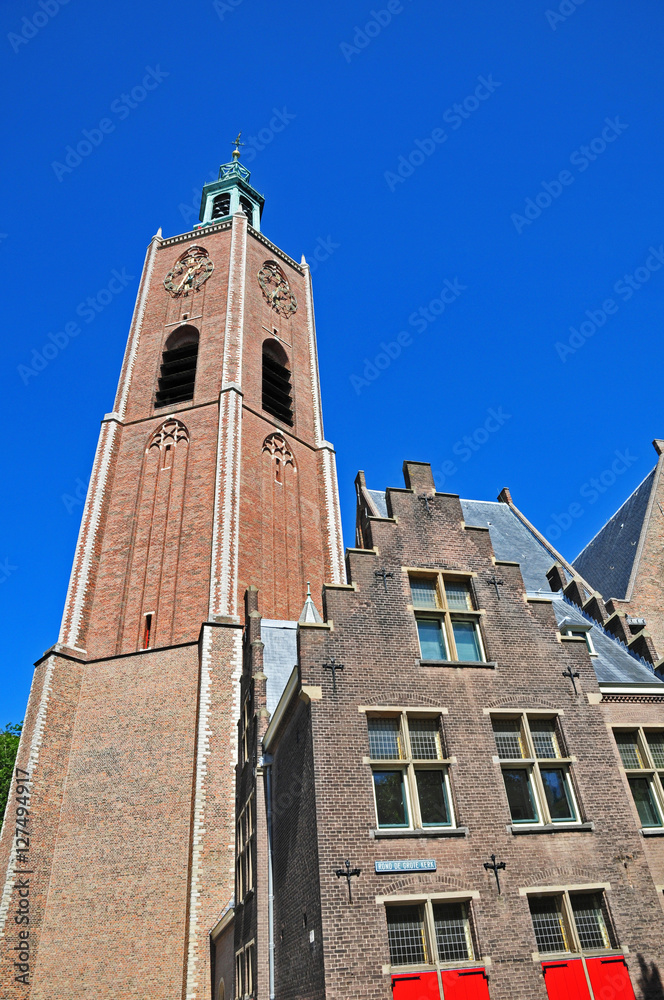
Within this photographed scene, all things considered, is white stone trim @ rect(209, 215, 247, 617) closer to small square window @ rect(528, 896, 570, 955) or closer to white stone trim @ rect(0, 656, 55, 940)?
white stone trim @ rect(0, 656, 55, 940)

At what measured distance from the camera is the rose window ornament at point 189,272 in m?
40.4

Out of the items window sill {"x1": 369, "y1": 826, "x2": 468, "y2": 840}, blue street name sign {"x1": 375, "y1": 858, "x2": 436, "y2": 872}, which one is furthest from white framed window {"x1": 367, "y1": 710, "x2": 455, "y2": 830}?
blue street name sign {"x1": 375, "y1": 858, "x2": 436, "y2": 872}

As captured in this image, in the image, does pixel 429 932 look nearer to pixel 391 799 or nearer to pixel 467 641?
pixel 391 799

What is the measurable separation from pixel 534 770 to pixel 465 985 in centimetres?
342

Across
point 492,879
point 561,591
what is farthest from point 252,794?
point 561,591

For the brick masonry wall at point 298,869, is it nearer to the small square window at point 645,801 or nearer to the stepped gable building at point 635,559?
the small square window at point 645,801

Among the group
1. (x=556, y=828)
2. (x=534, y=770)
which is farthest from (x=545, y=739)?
(x=556, y=828)

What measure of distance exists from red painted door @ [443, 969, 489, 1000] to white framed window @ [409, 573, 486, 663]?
4713mm

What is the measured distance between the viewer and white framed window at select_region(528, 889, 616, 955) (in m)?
11.0

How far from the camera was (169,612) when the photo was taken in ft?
92.7

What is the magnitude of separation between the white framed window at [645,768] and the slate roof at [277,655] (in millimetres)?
7402

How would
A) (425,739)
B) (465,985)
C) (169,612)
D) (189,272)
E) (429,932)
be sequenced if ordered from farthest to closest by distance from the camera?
(189,272)
(169,612)
(425,739)
(429,932)
(465,985)

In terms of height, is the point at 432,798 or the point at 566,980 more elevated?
the point at 432,798

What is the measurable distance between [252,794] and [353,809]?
5520 millimetres
